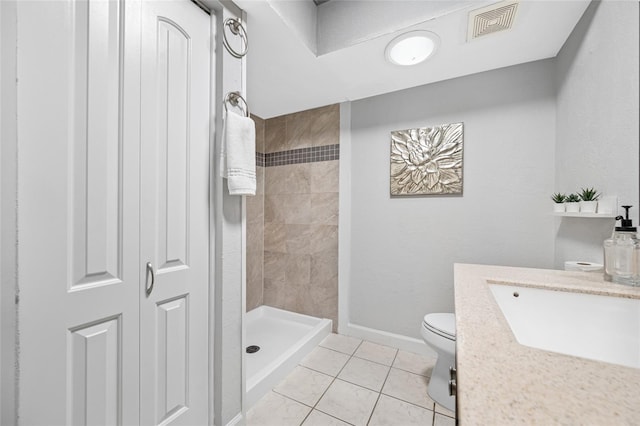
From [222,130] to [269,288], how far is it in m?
2.01

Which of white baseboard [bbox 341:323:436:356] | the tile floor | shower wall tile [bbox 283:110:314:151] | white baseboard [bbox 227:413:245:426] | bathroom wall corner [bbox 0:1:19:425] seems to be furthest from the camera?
shower wall tile [bbox 283:110:314:151]

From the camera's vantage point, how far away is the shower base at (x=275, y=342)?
1614mm

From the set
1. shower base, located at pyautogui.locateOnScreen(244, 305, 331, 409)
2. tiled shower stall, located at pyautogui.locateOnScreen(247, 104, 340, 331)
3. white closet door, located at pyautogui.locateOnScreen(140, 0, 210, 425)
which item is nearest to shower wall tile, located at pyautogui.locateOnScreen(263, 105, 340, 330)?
tiled shower stall, located at pyautogui.locateOnScreen(247, 104, 340, 331)

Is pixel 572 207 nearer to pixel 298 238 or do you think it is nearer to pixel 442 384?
pixel 442 384

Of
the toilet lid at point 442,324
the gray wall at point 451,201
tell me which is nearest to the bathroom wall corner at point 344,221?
the gray wall at point 451,201

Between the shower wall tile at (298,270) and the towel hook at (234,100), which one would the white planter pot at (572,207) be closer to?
the towel hook at (234,100)

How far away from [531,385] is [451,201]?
5.77ft

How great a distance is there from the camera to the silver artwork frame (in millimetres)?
1943

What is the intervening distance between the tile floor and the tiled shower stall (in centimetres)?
52

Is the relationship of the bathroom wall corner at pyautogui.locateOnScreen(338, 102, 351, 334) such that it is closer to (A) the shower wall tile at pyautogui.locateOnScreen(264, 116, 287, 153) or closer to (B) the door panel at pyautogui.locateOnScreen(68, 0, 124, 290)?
(A) the shower wall tile at pyautogui.locateOnScreen(264, 116, 287, 153)

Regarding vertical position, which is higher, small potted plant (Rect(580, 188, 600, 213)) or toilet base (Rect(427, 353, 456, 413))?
small potted plant (Rect(580, 188, 600, 213))

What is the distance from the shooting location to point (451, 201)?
77.9 inches

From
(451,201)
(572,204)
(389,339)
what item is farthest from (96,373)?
(451,201)

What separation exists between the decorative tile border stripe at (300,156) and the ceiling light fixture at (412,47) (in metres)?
0.90
